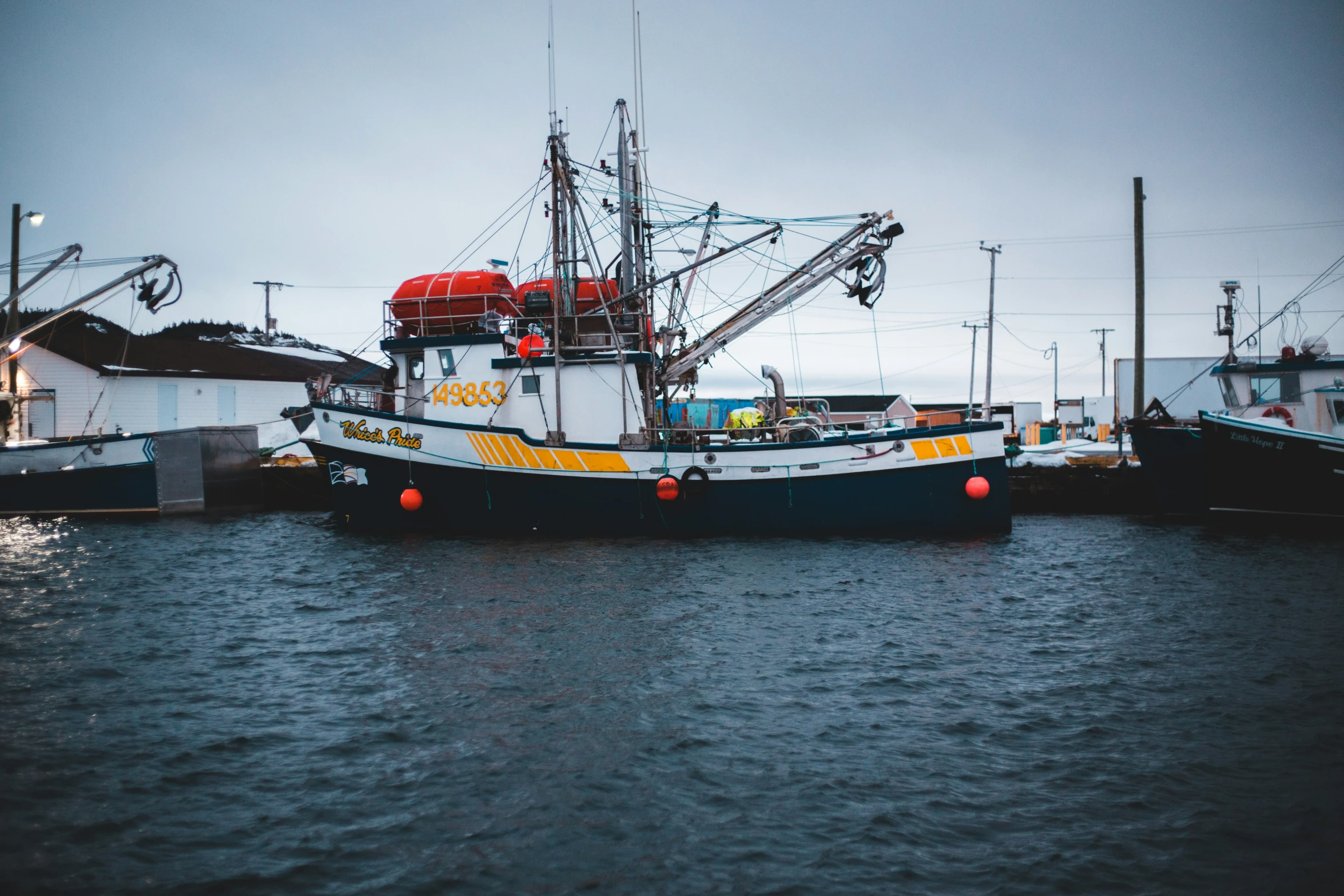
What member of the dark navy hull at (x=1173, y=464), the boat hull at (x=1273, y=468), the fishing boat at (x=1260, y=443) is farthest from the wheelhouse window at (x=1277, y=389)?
the boat hull at (x=1273, y=468)

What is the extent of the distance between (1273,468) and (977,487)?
8576mm

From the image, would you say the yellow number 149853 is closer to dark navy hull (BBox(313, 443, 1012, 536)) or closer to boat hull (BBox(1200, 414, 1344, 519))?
dark navy hull (BBox(313, 443, 1012, 536))

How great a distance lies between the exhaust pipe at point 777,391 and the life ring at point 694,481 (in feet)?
10.3

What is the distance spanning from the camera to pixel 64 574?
49.6 ft

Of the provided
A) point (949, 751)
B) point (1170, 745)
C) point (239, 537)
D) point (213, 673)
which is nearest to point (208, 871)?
point (213, 673)

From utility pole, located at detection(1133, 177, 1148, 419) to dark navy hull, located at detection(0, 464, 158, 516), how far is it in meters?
30.1

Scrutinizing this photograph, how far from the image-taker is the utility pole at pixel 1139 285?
2494 cm

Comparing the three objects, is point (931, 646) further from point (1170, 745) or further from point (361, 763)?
point (361, 763)

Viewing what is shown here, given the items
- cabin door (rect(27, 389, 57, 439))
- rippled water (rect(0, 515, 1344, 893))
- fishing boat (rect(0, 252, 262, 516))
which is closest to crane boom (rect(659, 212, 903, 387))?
rippled water (rect(0, 515, 1344, 893))

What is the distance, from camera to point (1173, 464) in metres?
22.7

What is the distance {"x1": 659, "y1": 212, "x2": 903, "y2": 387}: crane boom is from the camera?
19.8 metres

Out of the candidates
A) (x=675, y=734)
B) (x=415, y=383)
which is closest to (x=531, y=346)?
(x=415, y=383)

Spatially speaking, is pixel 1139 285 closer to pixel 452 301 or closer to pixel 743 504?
pixel 743 504

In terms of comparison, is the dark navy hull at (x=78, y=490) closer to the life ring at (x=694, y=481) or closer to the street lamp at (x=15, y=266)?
the street lamp at (x=15, y=266)
